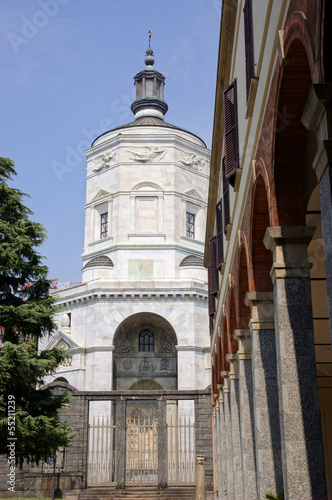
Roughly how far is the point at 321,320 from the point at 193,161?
1313 inches

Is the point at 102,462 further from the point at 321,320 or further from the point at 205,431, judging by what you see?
the point at 321,320

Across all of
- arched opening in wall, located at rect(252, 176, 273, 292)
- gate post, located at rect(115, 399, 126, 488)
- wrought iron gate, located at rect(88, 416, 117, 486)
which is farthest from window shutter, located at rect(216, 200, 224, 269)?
gate post, located at rect(115, 399, 126, 488)

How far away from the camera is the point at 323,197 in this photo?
551 centimetres

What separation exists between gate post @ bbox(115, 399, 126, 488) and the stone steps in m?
0.46

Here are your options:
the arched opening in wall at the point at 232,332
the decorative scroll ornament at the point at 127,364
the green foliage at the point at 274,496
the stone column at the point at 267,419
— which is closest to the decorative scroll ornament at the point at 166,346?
the decorative scroll ornament at the point at 127,364

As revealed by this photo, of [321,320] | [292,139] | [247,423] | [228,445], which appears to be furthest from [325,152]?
[228,445]

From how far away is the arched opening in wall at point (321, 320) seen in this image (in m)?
11.4

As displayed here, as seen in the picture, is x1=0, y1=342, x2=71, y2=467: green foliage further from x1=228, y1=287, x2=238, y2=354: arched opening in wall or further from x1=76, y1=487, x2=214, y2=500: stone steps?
x1=228, y1=287, x2=238, y2=354: arched opening in wall

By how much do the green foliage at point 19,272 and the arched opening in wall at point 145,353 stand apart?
20.0 metres

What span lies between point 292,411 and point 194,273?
121 ft

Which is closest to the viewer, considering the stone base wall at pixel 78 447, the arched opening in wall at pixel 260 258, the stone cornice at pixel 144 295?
Answer: the arched opening in wall at pixel 260 258

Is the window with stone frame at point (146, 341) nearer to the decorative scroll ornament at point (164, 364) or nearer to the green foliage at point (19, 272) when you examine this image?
the decorative scroll ornament at point (164, 364)

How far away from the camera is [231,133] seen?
13.0 metres

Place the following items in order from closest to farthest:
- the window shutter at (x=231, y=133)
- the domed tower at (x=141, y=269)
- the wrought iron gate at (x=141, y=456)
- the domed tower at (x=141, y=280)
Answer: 1. the window shutter at (x=231, y=133)
2. the wrought iron gate at (x=141, y=456)
3. the domed tower at (x=141, y=280)
4. the domed tower at (x=141, y=269)
